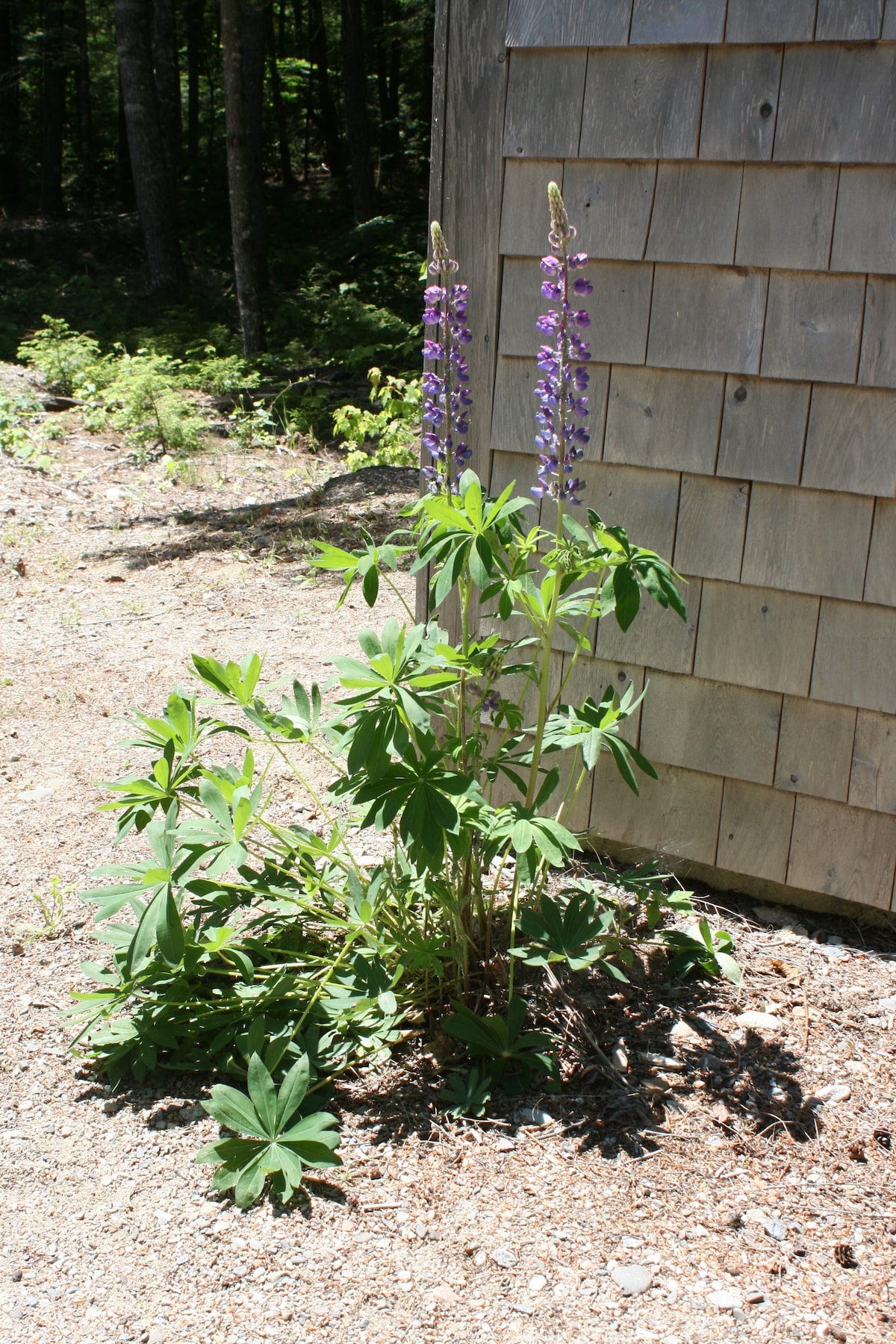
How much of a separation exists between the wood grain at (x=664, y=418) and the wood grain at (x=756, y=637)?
34 cm

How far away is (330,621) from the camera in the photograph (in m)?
4.84

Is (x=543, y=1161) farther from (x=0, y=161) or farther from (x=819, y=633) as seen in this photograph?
(x=0, y=161)

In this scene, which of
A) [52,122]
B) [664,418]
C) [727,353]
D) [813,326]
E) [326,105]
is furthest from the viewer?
[326,105]

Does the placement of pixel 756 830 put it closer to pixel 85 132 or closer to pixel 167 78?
pixel 167 78

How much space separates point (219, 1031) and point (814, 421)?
1973 millimetres

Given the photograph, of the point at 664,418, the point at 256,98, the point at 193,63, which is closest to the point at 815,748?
the point at 664,418

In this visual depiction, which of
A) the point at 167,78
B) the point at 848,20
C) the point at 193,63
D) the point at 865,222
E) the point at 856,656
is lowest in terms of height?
the point at 856,656

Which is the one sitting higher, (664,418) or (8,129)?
(8,129)

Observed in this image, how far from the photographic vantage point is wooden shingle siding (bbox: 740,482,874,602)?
2559 millimetres

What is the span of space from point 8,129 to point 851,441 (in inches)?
850

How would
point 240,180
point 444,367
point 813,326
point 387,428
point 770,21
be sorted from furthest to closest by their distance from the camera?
point 240,180 → point 387,428 → point 813,326 → point 770,21 → point 444,367

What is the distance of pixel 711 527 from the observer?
2.71 metres

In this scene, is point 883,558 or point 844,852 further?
point 844,852

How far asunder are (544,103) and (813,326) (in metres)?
0.89
